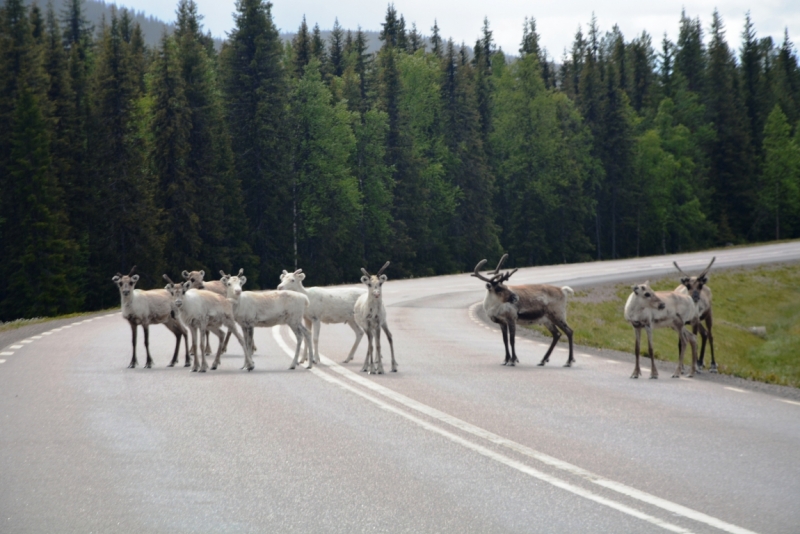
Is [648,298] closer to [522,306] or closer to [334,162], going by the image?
[522,306]

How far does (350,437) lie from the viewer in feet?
32.4

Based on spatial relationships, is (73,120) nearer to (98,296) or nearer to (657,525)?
(98,296)

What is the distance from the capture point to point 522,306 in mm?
17781

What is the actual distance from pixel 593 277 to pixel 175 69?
3019 centimetres

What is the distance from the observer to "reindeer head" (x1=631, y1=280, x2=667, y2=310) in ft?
50.6

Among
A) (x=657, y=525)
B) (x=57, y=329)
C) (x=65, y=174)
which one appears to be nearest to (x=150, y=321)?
(x=57, y=329)

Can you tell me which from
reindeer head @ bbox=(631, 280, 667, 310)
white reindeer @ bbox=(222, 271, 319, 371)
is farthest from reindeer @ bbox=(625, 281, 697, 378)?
white reindeer @ bbox=(222, 271, 319, 371)

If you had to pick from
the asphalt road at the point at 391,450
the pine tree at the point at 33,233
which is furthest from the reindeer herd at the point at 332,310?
A: the pine tree at the point at 33,233

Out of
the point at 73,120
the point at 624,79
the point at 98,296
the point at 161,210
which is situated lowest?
the point at 98,296

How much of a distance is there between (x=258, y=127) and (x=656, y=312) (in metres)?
54.9

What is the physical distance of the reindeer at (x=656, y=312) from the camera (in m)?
15.4

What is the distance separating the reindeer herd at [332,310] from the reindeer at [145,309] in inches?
0.6

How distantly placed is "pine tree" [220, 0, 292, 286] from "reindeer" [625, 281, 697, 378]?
5347 centimetres

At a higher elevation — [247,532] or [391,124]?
[391,124]
